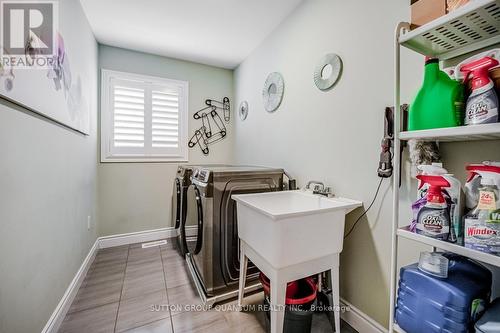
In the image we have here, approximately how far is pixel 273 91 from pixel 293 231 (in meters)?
1.62

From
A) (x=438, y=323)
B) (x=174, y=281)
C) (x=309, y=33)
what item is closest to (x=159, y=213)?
(x=174, y=281)

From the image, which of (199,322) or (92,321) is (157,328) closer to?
(199,322)

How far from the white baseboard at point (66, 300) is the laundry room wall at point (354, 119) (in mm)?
1858

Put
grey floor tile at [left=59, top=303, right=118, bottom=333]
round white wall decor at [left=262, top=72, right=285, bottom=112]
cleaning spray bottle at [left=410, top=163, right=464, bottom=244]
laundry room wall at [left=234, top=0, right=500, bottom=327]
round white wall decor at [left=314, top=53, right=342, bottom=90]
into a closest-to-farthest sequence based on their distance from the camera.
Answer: cleaning spray bottle at [left=410, top=163, right=464, bottom=244]
laundry room wall at [left=234, top=0, right=500, bottom=327]
grey floor tile at [left=59, top=303, right=118, bottom=333]
round white wall decor at [left=314, top=53, right=342, bottom=90]
round white wall decor at [left=262, top=72, right=285, bottom=112]

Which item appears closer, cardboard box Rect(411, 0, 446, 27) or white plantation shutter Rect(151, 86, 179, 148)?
cardboard box Rect(411, 0, 446, 27)

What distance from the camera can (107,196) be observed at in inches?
106

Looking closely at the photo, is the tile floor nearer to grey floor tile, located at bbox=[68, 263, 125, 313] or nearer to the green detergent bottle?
grey floor tile, located at bbox=[68, 263, 125, 313]

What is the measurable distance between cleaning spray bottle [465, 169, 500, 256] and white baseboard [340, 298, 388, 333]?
0.90 m

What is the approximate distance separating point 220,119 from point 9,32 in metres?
2.47

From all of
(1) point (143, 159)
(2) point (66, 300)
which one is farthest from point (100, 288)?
(1) point (143, 159)

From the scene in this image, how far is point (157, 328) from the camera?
1.41 m

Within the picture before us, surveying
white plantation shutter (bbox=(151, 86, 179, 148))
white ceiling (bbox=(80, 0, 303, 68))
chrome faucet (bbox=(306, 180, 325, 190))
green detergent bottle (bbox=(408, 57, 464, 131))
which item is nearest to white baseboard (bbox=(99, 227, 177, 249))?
white plantation shutter (bbox=(151, 86, 179, 148))

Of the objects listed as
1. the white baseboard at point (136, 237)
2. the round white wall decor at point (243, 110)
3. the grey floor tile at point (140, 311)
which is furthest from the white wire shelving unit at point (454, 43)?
the white baseboard at point (136, 237)

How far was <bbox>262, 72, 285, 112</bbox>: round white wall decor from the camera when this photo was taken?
2.14 metres
